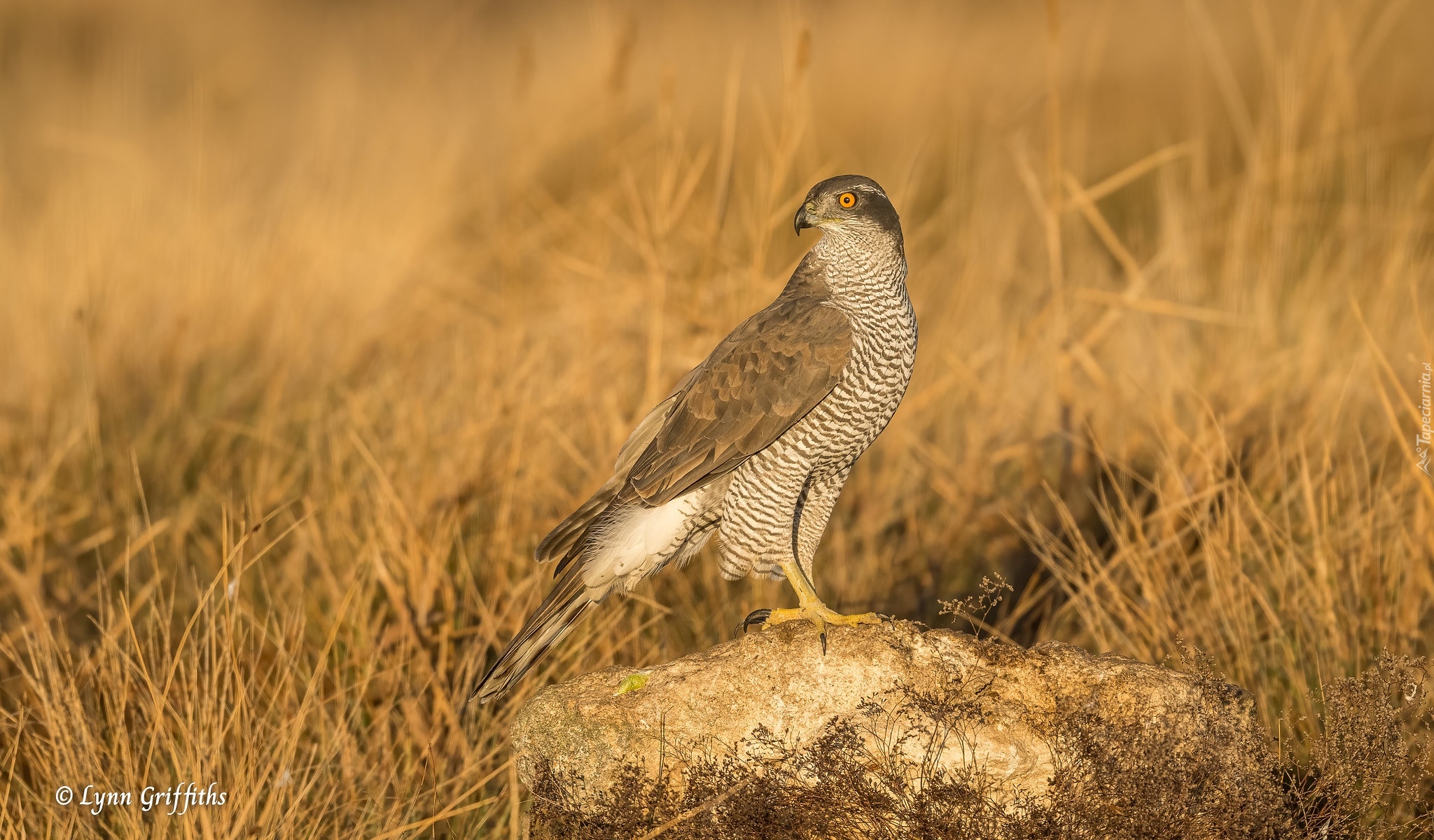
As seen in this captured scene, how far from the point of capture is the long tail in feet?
9.41

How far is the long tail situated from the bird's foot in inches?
17.0

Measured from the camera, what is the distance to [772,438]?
2.97m

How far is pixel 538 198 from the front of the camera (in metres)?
7.09

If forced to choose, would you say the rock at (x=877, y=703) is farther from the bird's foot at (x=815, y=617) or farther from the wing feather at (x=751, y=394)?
the wing feather at (x=751, y=394)

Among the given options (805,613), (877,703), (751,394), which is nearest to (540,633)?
(805,613)

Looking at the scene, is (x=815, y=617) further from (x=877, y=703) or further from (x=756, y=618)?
(x=877, y=703)

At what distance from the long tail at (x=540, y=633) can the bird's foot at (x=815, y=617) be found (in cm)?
43

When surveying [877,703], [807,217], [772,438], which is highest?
[807,217]

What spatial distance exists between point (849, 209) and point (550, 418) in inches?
60.3

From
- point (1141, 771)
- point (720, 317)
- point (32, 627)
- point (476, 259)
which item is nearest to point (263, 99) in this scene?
point (476, 259)

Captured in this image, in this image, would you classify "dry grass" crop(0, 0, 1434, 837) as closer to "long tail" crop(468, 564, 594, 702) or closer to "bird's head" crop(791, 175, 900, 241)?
"long tail" crop(468, 564, 594, 702)

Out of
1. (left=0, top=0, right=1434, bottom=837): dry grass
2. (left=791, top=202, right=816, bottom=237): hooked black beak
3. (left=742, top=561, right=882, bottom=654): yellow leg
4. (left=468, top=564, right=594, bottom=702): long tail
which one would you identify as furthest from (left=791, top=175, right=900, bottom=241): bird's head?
(left=468, top=564, right=594, bottom=702): long tail

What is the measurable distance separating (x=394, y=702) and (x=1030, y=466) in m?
2.49

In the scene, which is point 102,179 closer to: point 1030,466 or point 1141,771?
point 1030,466
